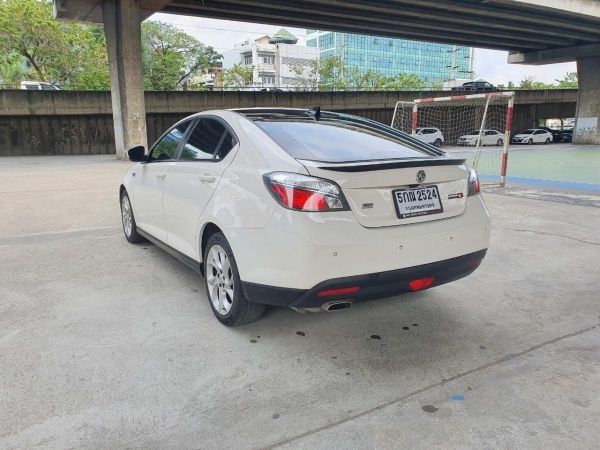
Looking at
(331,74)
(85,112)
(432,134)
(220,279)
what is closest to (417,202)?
(220,279)

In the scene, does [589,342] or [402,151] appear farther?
[402,151]

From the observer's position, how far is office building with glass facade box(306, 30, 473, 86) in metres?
107

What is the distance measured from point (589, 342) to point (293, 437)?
216cm

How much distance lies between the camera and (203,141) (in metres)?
3.73

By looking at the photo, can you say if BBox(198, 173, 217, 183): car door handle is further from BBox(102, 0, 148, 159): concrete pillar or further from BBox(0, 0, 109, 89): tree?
BBox(0, 0, 109, 89): tree

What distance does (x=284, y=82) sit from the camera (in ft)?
263

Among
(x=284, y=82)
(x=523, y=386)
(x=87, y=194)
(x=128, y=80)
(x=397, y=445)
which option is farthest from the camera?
(x=284, y=82)

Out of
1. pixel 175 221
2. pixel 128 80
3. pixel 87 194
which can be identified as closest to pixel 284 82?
pixel 128 80

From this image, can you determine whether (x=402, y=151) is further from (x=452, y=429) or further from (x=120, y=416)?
(x=120, y=416)

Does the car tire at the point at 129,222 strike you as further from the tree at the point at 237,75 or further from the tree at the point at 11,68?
the tree at the point at 237,75

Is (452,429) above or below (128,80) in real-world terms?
below

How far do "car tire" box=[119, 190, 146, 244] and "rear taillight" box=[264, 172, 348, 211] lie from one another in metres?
3.12

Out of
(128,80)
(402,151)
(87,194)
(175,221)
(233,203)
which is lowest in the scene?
(87,194)

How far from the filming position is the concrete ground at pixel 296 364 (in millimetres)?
2166
